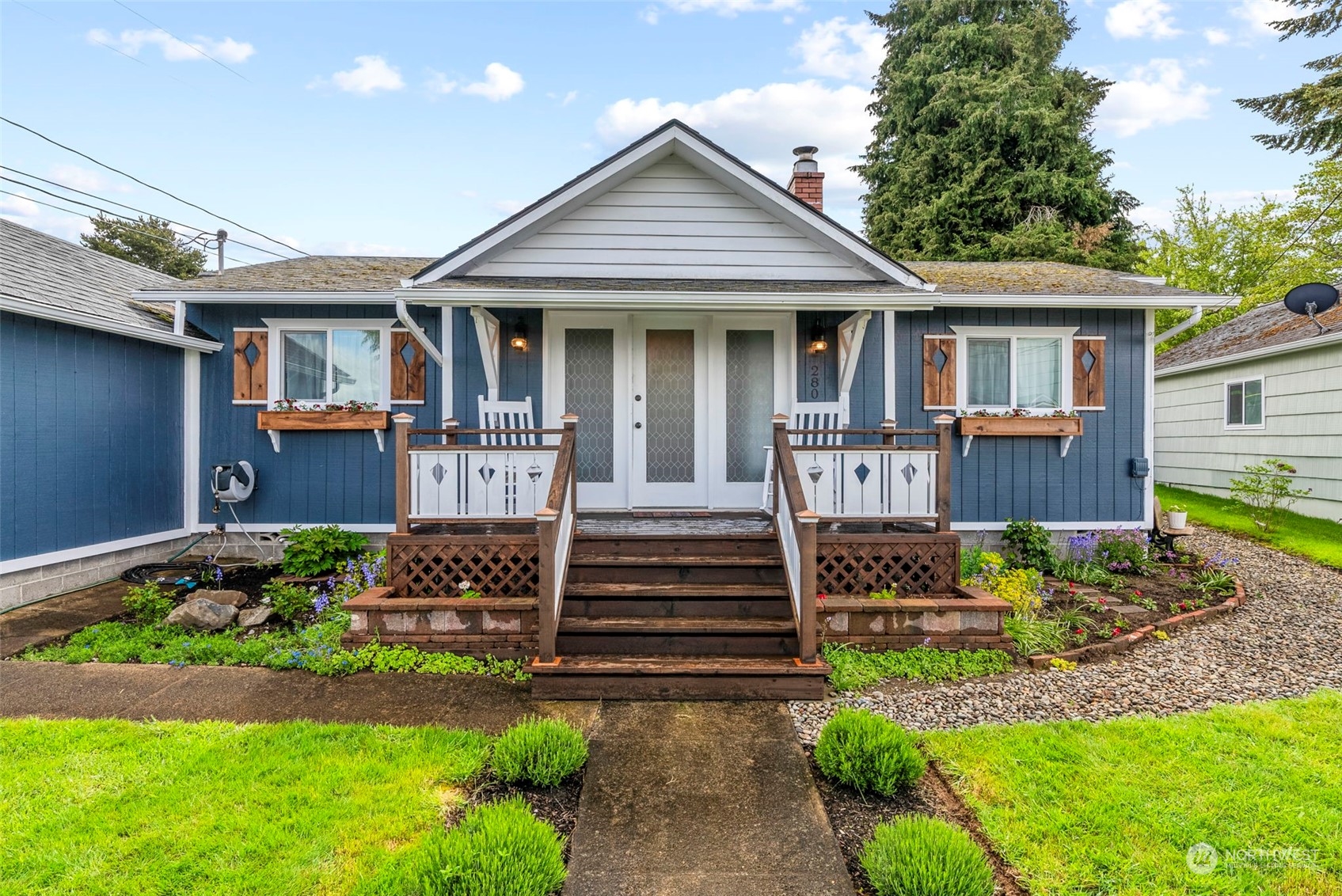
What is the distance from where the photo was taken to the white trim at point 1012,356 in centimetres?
679

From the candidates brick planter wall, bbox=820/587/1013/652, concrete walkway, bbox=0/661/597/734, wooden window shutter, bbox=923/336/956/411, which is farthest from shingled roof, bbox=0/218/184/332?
wooden window shutter, bbox=923/336/956/411

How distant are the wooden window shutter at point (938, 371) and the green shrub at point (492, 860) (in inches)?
235

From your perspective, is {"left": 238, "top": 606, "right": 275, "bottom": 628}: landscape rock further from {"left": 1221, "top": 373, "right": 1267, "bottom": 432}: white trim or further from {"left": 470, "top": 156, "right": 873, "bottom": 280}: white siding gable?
{"left": 1221, "top": 373, "right": 1267, "bottom": 432}: white trim

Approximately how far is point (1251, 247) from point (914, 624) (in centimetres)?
2132

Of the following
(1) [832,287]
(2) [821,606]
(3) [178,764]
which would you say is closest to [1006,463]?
(1) [832,287]

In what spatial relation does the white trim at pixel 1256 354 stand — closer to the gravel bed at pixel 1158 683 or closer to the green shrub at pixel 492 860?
the gravel bed at pixel 1158 683

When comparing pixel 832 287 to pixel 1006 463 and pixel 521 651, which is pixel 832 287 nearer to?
pixel 1006 463

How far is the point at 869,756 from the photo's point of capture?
9.10 feet

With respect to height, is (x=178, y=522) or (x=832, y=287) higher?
(x=832, y=287)

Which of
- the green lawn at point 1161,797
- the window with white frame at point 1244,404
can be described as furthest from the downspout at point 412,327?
the window with white frame at point 1244,404

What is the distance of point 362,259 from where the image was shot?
8.31m

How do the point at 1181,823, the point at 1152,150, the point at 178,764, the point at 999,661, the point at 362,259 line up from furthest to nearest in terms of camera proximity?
1. the point at 1152,150
2. the point at 362,259
3. the point at 999,661
4. the point at 178,764
5. the point at 1181,823

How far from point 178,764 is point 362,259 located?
709 cm

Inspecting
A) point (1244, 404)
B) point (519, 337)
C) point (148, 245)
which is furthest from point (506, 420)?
point (148, 245)
